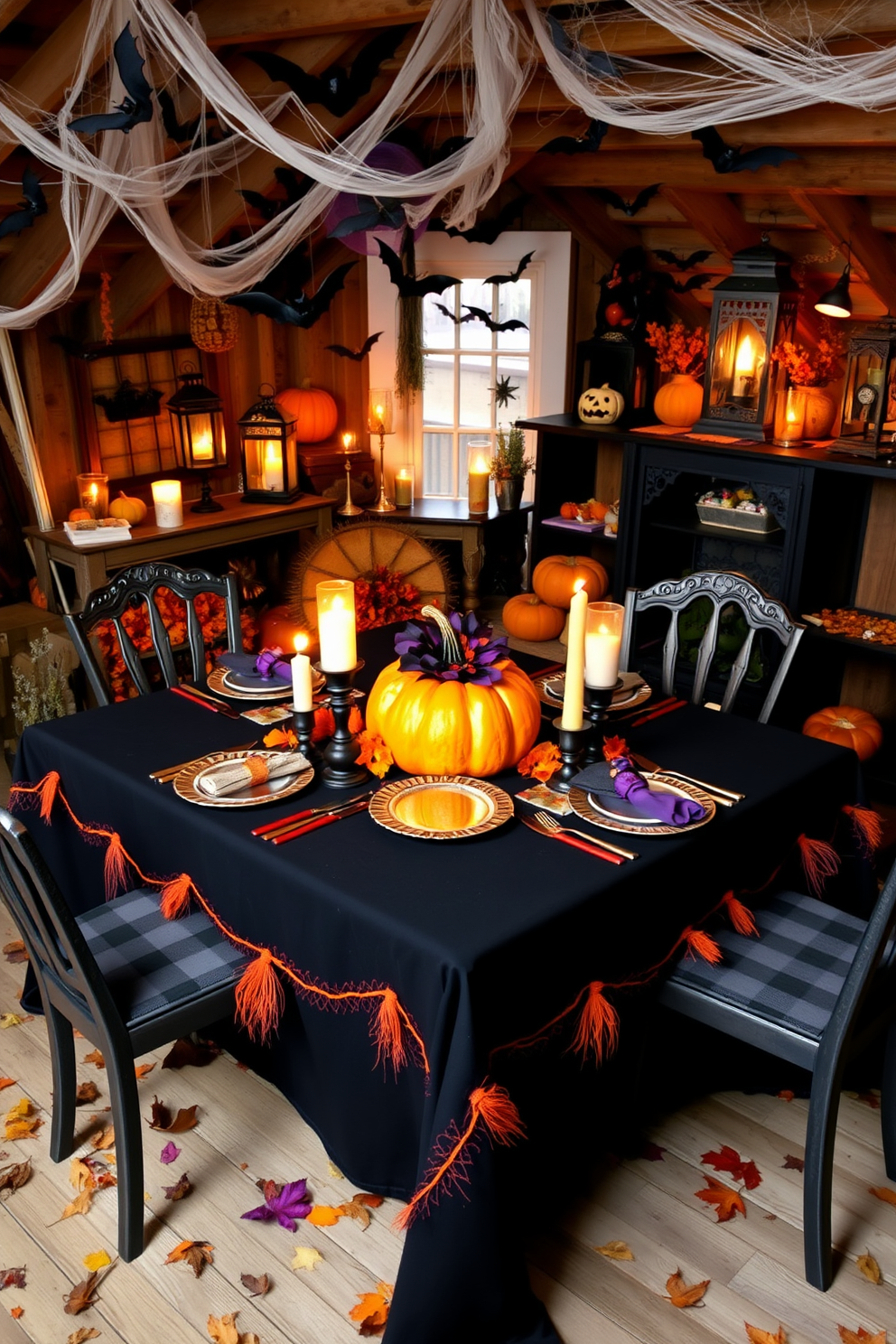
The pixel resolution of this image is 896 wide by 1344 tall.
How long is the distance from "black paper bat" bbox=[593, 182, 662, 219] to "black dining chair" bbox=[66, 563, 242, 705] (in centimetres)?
199

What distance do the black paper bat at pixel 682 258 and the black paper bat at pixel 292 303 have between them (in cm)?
123

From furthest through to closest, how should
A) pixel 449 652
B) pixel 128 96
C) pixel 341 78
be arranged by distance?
pixel 341 78, pixel 128 96, pixel 449 652

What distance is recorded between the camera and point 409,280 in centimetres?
426

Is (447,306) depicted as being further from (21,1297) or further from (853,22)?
(21,1297)

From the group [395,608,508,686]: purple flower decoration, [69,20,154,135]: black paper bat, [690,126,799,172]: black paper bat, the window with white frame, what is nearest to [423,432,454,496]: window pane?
the window with white frame

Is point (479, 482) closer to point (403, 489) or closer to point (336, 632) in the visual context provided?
point (403, 489)

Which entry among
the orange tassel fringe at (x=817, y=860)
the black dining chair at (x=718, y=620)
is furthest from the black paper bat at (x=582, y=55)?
the orange tassel fringe at (x=817, y=860)

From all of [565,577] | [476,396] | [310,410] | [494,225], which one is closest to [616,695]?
[565,577]

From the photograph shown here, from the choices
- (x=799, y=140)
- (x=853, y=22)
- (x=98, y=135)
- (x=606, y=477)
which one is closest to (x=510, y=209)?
(x=606, y=477)

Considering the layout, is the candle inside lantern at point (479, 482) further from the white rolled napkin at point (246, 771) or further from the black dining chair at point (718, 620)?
the white rolled napkin at point (246, 771)

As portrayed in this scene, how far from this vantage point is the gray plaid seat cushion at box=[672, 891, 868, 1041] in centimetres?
187

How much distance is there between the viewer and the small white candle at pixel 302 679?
6.70 ft

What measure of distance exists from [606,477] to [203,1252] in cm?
350

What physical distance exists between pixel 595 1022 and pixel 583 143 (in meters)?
2.27
